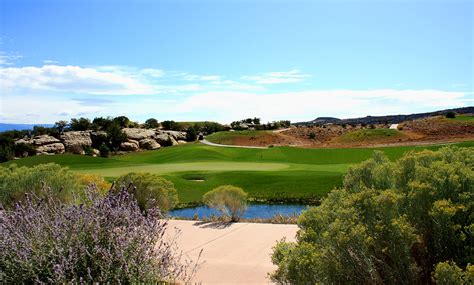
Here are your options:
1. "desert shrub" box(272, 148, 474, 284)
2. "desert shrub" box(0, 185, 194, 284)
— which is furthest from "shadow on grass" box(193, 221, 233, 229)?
"desert shrub" box(272, 148, 474, 284)

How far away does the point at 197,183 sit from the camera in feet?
72.2

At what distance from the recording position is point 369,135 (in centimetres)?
5700

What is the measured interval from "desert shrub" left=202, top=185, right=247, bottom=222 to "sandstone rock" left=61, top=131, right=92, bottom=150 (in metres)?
41.4

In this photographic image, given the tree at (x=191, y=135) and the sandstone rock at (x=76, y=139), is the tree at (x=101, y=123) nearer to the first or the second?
the sandstone rock at (x=76, y=139)

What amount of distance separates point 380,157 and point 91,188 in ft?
12.3

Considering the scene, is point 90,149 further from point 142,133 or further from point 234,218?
point 234,218

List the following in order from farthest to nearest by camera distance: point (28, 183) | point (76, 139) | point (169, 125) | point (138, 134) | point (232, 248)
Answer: point (169, 125), point (138, 134), point (76, 139), point (28, 183), point (232, 248)

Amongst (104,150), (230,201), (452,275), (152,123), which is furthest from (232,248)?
(152,123)

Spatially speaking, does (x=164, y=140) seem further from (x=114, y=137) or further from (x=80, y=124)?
(x=80, y=124)

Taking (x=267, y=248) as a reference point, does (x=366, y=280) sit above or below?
above

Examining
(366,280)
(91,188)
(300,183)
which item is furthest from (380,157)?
(300,183)

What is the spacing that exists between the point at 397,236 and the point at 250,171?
74.8 ft

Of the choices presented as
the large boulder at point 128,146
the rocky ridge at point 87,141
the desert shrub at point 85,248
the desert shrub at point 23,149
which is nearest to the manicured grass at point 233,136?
the rocky ridge at point 87,141

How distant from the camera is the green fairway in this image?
64.3ft
